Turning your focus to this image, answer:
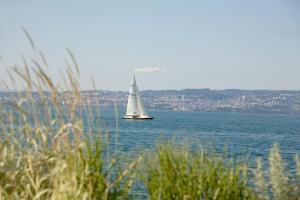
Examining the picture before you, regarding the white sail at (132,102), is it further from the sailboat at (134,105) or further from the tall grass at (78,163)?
the tall grass at (78,163)

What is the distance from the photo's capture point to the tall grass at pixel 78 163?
4445mm

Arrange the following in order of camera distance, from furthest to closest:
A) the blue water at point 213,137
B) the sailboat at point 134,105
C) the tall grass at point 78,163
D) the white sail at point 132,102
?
the sailboat at point 134,105, the white sail at point 132,102, the blue water at point 213,137, the tall grass at point 78,163

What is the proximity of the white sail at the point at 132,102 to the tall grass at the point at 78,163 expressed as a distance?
65.0 metres

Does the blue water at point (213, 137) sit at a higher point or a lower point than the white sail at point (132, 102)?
lower

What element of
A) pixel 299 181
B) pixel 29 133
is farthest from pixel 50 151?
pixel 299 181

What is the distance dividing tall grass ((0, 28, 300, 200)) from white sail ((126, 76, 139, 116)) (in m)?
65.0

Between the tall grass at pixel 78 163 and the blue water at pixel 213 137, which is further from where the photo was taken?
the blue water at pixel 213 137

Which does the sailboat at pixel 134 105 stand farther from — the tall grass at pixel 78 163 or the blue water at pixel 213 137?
the tall grass at pixel 78 163

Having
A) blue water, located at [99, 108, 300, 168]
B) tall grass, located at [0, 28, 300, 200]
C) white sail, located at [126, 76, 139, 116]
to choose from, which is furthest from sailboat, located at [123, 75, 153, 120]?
tall grass, located at [0, 28, 300, 200]

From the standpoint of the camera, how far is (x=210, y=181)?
471 cm

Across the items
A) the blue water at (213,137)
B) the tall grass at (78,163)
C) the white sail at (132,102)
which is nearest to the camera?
the tall grass at (78,163)

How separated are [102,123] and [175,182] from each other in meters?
0.87

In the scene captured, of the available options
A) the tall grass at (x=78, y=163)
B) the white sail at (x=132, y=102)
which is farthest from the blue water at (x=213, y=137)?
the white sail at (x=132, y=102)

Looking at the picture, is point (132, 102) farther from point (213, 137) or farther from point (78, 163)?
point (78, 163)
